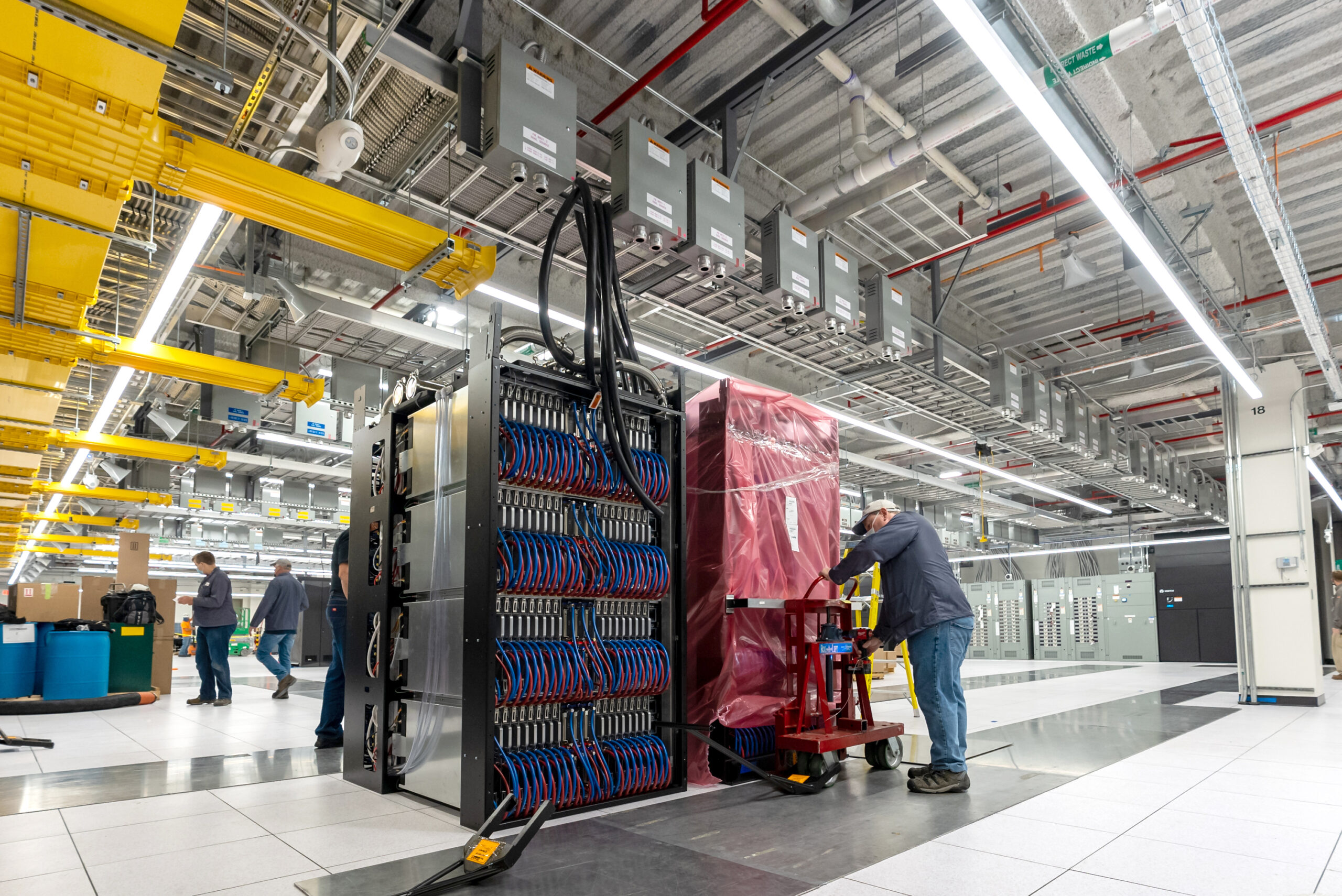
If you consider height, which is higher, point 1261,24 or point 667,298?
point 1261,24

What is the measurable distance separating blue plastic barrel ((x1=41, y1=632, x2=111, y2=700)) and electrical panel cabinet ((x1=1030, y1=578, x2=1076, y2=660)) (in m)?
19.0

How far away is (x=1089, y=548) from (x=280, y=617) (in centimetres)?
1746

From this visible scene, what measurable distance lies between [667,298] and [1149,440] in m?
10.4

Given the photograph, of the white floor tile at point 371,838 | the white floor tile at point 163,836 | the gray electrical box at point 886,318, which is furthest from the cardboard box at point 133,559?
the gray electrical box at point 886,318

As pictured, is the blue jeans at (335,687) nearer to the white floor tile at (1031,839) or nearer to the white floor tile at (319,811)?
the white floor tile at (319,811)

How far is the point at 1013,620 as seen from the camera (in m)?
20.3

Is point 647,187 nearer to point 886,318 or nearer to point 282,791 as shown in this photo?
point 886,318

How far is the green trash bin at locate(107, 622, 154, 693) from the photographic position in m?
8.38

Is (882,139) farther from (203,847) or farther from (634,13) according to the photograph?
(203,847)

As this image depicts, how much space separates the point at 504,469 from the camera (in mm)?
3543

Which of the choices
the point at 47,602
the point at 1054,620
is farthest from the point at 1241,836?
the point at 1054,620

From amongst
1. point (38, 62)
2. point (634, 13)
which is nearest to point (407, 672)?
point (38, 62)

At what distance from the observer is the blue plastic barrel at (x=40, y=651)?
7.91 m

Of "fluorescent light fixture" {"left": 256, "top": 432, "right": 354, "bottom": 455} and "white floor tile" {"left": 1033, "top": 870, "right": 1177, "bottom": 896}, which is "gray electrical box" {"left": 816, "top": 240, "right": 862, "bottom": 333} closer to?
"white floor tile" {"left": 1033, "top": 870, "right": 1177, "bottom": 896}
